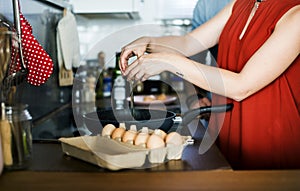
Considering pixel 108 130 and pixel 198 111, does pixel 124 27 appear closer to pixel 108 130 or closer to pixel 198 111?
pixel 198 111

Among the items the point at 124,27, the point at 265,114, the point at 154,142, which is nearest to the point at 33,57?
the point at 154,142

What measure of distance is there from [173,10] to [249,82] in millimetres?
1530

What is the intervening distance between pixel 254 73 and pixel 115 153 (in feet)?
1.29

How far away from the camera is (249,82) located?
0.94m

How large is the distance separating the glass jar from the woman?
0.27 metres

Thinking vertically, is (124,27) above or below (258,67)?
above

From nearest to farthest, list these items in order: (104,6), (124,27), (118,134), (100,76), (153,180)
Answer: (153,180), (118,134), (104,6), (100,76), (124,27)

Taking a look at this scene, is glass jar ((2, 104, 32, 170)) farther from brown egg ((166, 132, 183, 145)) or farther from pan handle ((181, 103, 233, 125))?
pan handle ((181, 103, 233, 125))

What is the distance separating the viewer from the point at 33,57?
109 cm

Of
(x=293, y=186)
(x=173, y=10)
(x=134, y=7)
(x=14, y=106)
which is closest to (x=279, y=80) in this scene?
(x=293, y=186)

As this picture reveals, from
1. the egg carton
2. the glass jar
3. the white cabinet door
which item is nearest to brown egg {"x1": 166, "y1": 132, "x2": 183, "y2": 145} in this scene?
the egg carton

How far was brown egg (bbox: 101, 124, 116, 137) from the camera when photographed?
832 mm

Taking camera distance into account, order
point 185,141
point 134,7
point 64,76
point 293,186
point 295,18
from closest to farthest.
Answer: point 293,186 < point 185,141 < point 295,18 < point 64,76 < point 134,7

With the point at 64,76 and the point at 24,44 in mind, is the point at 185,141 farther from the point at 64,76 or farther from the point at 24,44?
the point at 64,76
